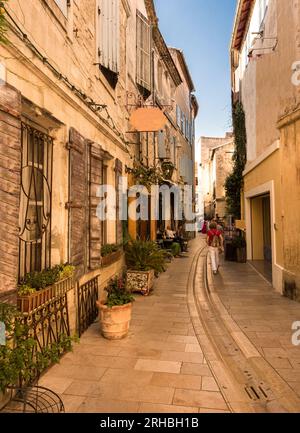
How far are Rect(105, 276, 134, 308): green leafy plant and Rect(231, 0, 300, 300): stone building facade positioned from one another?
4.01m

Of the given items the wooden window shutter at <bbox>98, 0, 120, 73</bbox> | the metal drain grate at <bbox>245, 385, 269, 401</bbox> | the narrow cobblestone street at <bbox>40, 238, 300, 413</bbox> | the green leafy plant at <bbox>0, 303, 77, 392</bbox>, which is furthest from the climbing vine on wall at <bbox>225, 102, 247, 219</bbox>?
the green leafy plant at <bbox>0, 303, 77, 392</bbox>

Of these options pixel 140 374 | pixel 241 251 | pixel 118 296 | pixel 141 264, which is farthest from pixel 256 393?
pixel 241 251

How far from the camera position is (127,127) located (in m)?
9.06

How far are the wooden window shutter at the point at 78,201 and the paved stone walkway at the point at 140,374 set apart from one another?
4.10 feet

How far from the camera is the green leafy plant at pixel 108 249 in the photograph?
6681mm

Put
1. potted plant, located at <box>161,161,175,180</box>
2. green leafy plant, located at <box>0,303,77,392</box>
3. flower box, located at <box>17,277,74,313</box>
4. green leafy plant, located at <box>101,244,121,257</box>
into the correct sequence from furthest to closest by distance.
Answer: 1. potted plant, located at <box>161,161,175,180</box>
2. green leafy plant, located at <box>101,244,121,257</box>
3. flower box, located at <box>17,277,74,313</box>
4. green leafy plant, located at <box>0,303,77,392</box>

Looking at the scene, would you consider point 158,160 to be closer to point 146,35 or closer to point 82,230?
point 146,35

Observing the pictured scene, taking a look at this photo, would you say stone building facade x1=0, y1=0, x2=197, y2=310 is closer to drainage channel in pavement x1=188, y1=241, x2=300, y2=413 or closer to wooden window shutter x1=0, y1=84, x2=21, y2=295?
wooden window shutter x1=0, y1=84, x2=21, y2=295

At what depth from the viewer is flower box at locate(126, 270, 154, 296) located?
765cm

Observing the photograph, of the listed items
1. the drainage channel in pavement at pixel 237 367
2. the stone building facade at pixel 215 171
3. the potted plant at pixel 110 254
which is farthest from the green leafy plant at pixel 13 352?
the stone building facade at pixel 215 171

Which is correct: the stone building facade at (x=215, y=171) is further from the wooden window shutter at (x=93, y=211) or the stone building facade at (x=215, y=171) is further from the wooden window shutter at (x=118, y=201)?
the wooden window shutter at (x=93, y=211)

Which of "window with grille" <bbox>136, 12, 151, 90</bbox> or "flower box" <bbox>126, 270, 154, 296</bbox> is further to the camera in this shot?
"window with grille" <bbox>136, 12, 151, 90</bbox>
